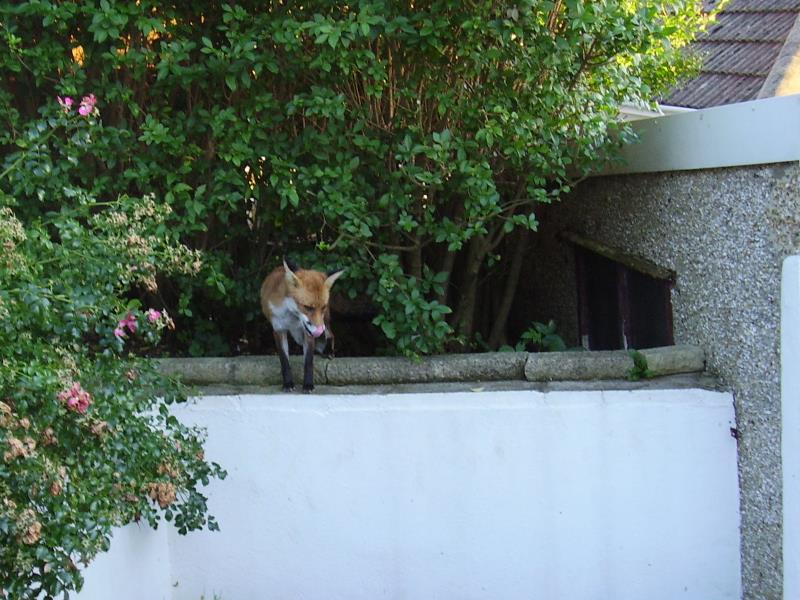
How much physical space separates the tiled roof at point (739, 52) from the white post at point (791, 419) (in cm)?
228

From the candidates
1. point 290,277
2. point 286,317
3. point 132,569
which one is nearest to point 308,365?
point 286,317

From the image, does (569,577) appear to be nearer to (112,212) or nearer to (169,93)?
(112,212)

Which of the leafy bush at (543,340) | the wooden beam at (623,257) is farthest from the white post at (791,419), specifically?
the leafy bush at (543,340)

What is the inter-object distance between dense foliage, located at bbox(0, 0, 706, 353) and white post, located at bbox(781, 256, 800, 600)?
1325mm

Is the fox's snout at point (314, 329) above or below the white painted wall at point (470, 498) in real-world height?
above

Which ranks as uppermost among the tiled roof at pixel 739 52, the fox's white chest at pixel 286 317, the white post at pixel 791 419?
the tiled roof at pixel 739 52

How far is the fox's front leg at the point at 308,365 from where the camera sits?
5.04 m

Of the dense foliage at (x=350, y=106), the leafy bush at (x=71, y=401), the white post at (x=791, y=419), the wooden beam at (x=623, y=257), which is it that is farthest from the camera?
the wooden beam at (x=623, y=257)

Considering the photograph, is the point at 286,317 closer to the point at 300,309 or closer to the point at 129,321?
the point at 300,309

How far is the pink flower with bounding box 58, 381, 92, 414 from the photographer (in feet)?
10.6

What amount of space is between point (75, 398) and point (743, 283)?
289 centimetres

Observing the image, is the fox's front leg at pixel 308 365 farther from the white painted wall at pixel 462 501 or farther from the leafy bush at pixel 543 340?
the leafy bush at pixel 543 340

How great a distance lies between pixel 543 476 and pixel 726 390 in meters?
0.94

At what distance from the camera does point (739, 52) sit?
21.7ft
